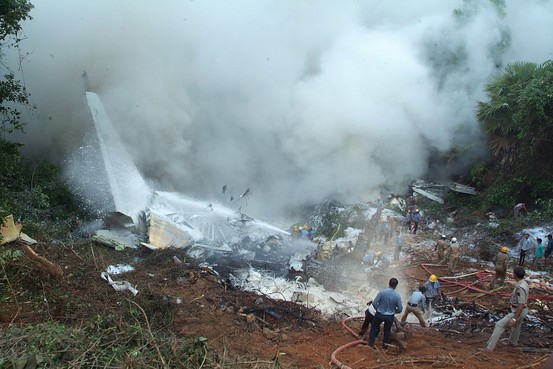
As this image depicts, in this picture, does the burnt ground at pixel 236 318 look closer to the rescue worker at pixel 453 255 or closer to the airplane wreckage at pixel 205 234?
the airplane wreckage at pixel 205 234

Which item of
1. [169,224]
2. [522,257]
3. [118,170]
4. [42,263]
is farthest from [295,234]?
[42,263]

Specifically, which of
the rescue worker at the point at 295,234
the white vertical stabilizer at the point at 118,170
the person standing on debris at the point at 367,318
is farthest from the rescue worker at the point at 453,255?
the white vertical stabilizer at the point at 118,170

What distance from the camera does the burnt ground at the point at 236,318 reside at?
463 centimetres

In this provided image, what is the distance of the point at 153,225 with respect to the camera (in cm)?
898

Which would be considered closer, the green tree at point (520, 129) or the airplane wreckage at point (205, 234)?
the airplane wreckage at point (205, 234)

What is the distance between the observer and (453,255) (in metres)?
7.93

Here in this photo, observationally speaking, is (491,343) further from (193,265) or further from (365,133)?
(365,133)

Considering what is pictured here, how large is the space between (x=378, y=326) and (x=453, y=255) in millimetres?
3698

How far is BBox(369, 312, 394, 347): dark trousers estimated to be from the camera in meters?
4.88

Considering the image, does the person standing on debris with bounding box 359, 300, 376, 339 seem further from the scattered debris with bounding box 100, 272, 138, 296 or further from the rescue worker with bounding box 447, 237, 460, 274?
the rescue worker with bounding box 447, 237, 460, 274

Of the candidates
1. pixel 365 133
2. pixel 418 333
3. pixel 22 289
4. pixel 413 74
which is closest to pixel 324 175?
pixel 365 133

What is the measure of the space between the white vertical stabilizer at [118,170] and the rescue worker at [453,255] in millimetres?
7375

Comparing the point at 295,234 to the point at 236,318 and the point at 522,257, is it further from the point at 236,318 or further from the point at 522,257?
the point at 522,257

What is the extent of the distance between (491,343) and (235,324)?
10.5ft
